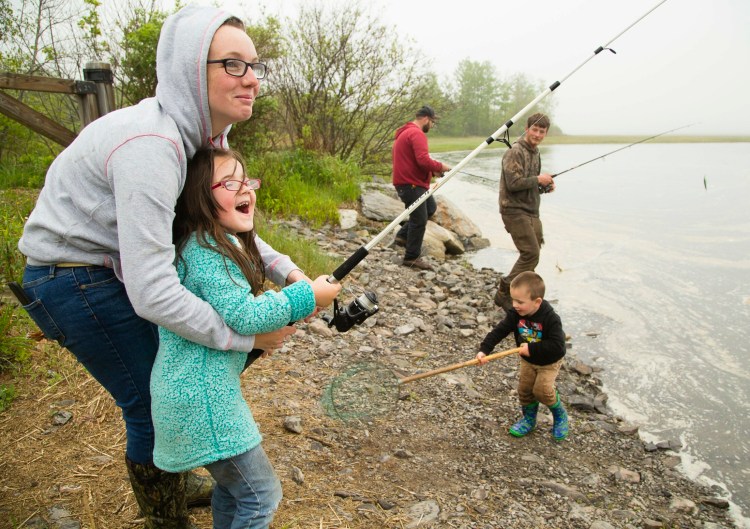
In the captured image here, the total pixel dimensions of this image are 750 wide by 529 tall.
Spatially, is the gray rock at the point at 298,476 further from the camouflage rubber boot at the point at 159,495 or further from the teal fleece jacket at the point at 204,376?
the teal fleece jacket at the point at 204,376

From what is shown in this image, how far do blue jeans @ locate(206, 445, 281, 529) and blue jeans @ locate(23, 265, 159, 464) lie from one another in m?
0.35

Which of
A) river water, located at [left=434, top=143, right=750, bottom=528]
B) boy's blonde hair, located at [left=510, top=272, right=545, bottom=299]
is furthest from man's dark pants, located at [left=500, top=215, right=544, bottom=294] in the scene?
boy's blonde hair, located at [left=510, top=272, right=545, bottom=299]

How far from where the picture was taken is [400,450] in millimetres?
3416

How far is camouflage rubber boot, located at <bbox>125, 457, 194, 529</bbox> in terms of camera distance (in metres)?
2.00

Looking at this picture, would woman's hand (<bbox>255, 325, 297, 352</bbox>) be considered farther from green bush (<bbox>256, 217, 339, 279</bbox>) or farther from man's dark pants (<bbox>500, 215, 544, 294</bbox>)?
man's dark pants (<bbox>500, 215, 544, 294</bbox>)

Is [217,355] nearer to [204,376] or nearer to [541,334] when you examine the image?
[204,376]

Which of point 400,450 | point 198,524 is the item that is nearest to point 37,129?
point 198,524

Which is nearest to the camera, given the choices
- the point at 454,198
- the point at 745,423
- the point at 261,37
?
the point at 745,423

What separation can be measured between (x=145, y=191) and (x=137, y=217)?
0.07m

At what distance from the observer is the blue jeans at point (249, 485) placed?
1764mm

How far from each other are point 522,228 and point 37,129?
4.52 m

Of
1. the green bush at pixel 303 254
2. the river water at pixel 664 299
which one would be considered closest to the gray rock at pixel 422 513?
the river water at pixel 664 299

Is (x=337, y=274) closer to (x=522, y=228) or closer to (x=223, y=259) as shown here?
(x=223, y=259)

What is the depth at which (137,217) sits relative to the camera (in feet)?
4.85
